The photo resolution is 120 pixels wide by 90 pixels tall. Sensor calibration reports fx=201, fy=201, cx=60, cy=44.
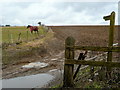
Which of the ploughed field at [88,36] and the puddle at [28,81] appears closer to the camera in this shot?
the puddle at [28,81]

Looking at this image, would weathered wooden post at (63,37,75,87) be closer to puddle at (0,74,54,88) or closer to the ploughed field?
puddle at (0,74,54,88)

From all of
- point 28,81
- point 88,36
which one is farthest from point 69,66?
point 88,36

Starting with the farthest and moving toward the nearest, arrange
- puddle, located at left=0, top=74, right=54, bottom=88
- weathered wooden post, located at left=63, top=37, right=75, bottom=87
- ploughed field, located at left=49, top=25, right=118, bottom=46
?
ploughed field, located at left=49, top=25, right=118, bottom=46, puddle, located at left=0, top=74, right=54, bottom=88, weathered wooden post, located at left=63, top=37, right=75, bottom=87

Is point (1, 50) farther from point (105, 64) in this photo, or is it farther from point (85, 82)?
point (105, 64)

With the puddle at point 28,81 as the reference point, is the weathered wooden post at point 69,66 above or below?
above

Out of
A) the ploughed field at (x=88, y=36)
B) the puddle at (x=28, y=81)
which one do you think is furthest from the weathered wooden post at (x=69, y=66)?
the ploughed field at (x=88, y=36)

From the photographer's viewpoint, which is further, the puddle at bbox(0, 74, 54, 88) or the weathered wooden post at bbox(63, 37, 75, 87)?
the puddle at bbox(0, 74, 54, 88)

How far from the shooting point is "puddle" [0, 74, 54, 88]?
8633mm

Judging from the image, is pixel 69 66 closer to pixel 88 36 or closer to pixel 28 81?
pixel 28 81

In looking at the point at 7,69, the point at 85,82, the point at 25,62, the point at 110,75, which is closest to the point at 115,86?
the point at 110,75

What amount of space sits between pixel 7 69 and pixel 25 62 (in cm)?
200

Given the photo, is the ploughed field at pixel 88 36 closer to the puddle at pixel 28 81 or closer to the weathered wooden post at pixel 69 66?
the puddle at pixel 28 81

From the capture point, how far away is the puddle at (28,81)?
8.63 metres

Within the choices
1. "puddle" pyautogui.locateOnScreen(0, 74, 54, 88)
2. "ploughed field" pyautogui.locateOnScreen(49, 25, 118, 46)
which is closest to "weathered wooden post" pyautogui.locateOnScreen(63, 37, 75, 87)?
"puddle" pyautogui.locateOnScreen(0, 74, 54, 88)
